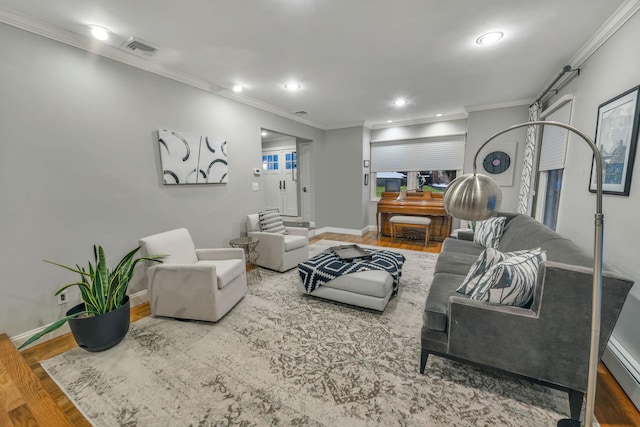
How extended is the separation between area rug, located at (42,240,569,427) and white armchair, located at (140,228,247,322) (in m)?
0.12

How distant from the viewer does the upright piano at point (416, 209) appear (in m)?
5.06

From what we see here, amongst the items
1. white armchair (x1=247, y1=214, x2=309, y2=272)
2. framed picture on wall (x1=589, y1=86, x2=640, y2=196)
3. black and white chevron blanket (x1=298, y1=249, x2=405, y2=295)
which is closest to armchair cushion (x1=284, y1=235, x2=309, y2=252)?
white armchair (x1=247, y1=214, x2=309, y2=272)

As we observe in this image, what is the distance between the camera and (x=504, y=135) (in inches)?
167

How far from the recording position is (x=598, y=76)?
7.38 feet

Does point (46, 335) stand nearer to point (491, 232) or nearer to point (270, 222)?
point (270, 222)

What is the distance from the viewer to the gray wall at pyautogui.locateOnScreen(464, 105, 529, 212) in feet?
13.5

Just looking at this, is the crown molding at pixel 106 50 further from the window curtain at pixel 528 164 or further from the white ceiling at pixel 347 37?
the window curtain at pixel 528 164

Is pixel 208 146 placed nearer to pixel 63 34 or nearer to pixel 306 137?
pixel 63 34

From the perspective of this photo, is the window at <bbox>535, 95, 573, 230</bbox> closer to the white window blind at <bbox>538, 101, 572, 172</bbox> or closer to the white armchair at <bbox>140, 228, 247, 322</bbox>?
the white window blind at <bbox>538, 101, 572, 172</bbox>

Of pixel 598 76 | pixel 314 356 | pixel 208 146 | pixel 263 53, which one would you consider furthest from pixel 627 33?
pixel 208 146

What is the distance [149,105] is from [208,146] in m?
0.72

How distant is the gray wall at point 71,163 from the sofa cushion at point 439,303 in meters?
2.78

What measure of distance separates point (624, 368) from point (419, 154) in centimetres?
447

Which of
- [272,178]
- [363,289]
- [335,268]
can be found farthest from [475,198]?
[272,178]
